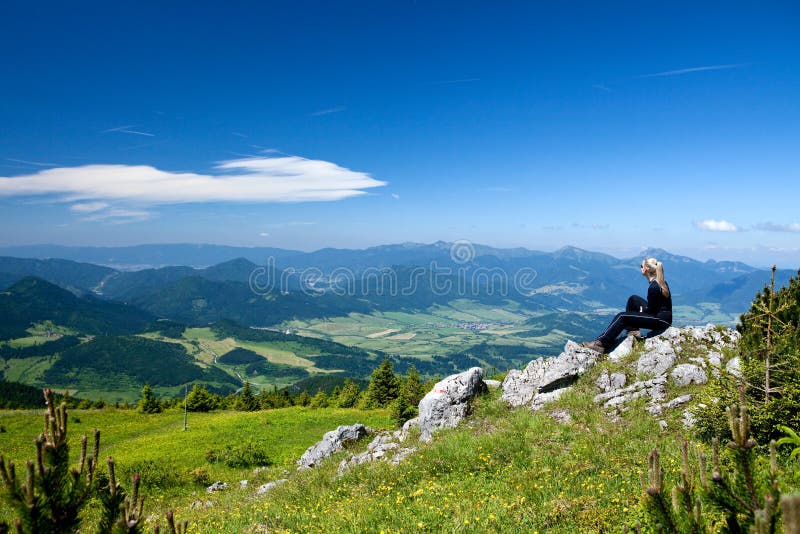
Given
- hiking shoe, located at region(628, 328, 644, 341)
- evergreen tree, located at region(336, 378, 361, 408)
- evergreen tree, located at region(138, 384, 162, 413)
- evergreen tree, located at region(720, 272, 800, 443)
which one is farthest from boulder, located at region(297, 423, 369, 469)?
evergreen tree, located at region(138, 384, 162, 413)

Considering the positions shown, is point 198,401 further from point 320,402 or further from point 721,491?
point 721,491

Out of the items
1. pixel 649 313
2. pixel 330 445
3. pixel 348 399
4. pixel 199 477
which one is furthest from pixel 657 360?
pixel 348 399

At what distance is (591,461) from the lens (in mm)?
12062

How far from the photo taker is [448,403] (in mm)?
20953

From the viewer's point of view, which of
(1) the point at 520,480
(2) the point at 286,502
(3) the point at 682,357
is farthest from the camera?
(3) the point at 682,357

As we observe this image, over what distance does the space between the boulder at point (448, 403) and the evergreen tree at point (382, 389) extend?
32.6 metres

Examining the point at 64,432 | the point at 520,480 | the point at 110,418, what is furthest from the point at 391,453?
the point at 110,418

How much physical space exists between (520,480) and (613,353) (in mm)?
12397

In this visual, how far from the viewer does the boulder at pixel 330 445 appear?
918 inches

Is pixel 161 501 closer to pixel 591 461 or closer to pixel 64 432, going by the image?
pixel 591 461

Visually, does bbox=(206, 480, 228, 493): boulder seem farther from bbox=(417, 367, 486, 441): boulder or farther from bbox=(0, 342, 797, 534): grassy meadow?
bbox=(417, 367, 486, 441): boulder

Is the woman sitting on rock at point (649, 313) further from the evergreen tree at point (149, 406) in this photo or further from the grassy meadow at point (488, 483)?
the evergreen tree at point (149, 406)

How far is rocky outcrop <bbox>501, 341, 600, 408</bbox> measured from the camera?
66.1 ft

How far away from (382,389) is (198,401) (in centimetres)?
2717
